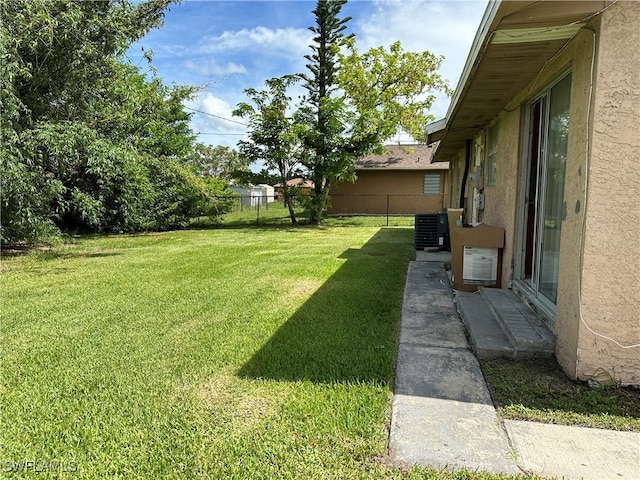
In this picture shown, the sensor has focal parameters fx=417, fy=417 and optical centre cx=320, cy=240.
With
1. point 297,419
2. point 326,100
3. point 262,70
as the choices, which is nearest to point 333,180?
point 326,100

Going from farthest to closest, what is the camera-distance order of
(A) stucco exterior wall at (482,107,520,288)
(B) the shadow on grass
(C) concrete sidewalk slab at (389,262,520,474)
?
(A) stucco exterior wall at (482,107,520,288) < (B) the shadow on grass < (C) concrete sidewalk slab at (389,262,520,474)

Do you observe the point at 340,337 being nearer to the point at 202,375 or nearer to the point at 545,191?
the point at 202,375

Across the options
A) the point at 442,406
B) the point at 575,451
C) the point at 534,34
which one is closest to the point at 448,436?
the point at 442,406

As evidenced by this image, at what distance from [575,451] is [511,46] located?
9.03ft

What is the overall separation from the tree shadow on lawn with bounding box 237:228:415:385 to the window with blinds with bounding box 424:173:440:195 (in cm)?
1763

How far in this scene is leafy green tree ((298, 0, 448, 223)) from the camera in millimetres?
16484

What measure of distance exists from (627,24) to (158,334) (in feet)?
14.0

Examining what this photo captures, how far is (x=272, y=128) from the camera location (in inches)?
624

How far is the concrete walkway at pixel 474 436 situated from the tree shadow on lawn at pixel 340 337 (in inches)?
12.0

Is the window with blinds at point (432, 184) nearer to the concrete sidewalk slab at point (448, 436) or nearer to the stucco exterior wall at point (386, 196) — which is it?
the stucco exterior wall at point (386, 196)

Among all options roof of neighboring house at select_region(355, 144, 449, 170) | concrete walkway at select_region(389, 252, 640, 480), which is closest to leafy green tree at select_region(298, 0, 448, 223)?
roof of neighboring house at select_region(355, 144, 449, 170)

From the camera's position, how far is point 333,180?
55.8 feet

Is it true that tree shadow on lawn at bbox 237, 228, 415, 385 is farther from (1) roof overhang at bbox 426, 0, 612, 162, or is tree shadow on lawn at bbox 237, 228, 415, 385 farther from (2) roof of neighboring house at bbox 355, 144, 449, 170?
(2) roof of neighboring house at bbox 355, 144, 449, 170

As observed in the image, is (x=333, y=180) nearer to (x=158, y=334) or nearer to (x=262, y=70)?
(x=262, y=70)
